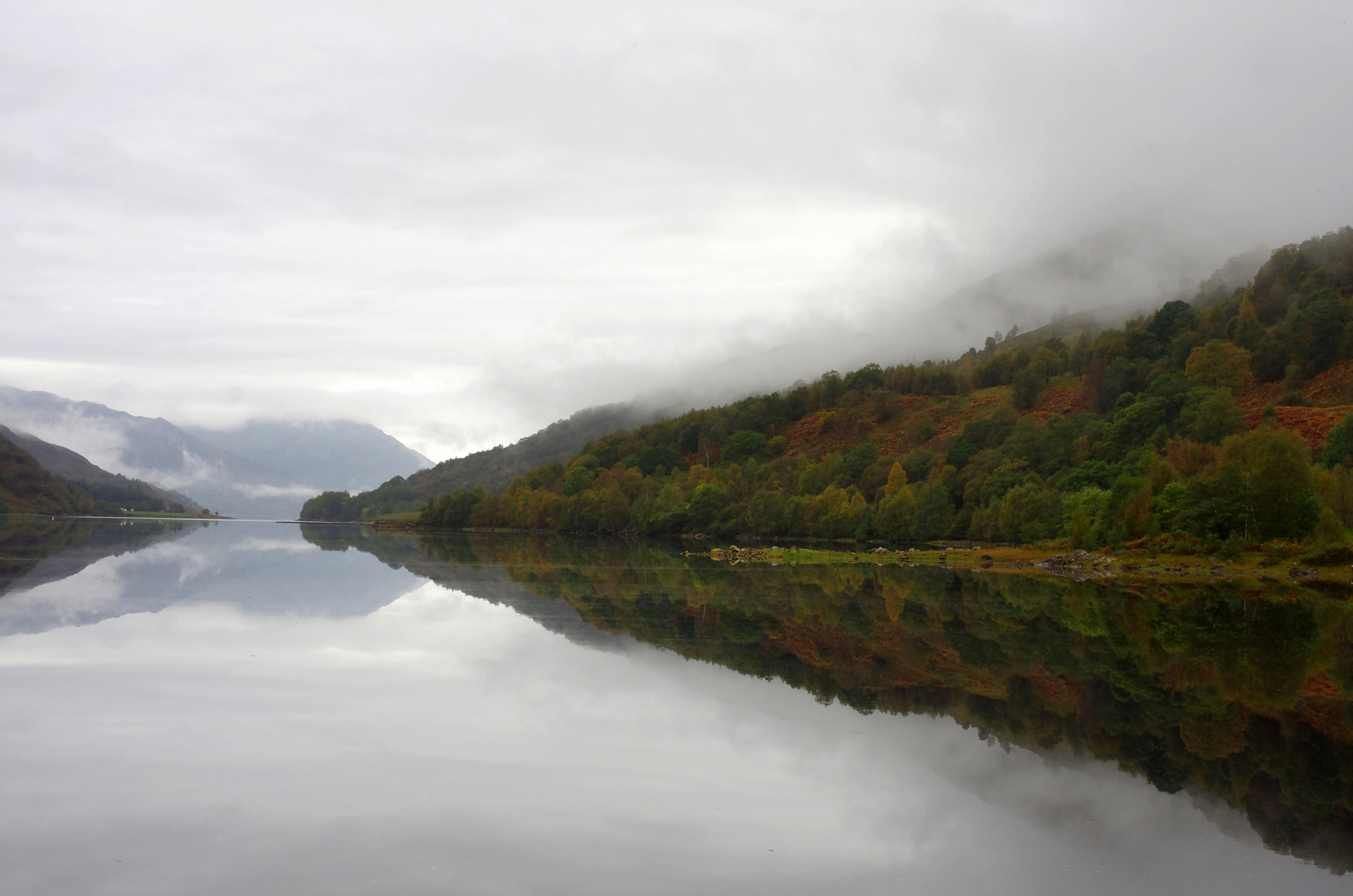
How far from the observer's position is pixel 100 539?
3061 inches

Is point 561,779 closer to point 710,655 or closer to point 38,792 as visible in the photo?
point 38,792

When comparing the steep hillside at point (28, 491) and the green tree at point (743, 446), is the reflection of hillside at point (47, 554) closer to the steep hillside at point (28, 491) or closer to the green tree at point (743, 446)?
the green tree at point (743, 446)

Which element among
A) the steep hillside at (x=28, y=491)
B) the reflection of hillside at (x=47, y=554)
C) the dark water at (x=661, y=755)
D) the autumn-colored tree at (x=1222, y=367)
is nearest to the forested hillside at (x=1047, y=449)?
the autumn-colored tree at (x=1222, y=367)

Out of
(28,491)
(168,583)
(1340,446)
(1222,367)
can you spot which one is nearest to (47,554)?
(168,583)

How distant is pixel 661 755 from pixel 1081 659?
43.7ft

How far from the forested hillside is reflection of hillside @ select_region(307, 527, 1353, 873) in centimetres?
1774

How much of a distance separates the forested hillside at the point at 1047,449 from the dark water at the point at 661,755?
35.3 metres

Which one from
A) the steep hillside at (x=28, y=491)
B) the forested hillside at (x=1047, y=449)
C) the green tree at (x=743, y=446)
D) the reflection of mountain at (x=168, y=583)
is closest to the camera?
the reflection of mountain at (x=168, y=583)

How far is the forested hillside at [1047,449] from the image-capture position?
201 feet

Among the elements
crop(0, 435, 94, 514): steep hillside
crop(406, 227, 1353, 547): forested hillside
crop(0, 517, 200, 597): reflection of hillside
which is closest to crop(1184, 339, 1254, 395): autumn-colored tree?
crop(406, 227, 1353, 547): forested hillside

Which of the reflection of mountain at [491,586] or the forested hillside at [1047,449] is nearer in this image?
the reflection of mountain at [491,586]

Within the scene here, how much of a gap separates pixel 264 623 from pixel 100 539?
61.8m

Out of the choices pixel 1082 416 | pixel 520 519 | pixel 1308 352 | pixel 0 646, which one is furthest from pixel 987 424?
pixel 0 646

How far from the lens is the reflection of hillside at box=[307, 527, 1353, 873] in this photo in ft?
44.9
